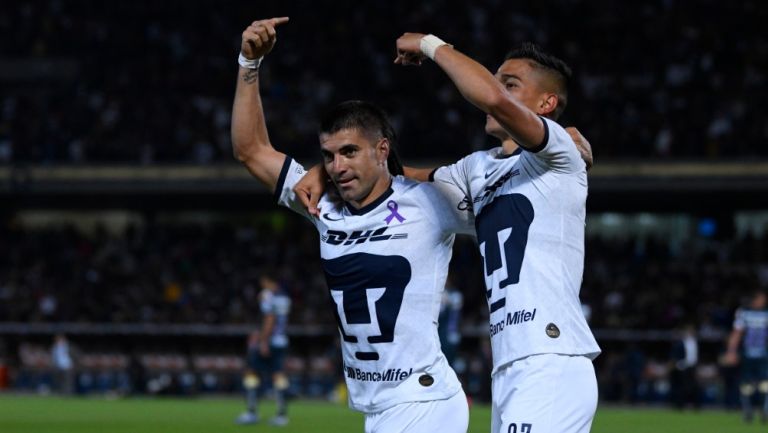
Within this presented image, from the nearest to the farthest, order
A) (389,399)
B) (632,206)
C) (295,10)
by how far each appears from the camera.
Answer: (389,399) → (632,206) → (295,10)

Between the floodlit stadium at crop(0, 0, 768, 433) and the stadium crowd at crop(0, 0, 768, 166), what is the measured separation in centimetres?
7

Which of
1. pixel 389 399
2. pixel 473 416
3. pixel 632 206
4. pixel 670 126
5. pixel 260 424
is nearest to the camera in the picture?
pixel 389 399

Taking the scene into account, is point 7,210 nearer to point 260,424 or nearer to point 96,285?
point 96,285

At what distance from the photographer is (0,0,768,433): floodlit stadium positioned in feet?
95.7

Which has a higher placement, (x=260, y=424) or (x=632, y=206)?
(x=632, y=206)

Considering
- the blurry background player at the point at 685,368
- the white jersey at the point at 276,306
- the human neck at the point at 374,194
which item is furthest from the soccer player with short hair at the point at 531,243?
the blurry background player at the point at 685,368

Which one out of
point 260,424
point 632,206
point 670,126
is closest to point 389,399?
point 260,424

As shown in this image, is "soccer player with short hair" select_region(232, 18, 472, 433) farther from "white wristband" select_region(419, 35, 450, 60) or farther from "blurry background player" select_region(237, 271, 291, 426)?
"blurry background player" select_region(237, 271, 291, 426)

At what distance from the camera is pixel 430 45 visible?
18.3 feet

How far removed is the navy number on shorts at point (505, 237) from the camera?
5.67m

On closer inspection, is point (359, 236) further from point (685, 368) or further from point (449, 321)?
point (685, 368)

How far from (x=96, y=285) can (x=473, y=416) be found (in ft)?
58.3

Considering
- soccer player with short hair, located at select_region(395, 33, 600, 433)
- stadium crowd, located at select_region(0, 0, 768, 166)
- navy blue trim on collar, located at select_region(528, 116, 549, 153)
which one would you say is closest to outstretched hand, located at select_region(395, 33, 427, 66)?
soccer player with short hair, located at select_region(395, 33, 600, 433)

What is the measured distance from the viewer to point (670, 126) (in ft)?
113
